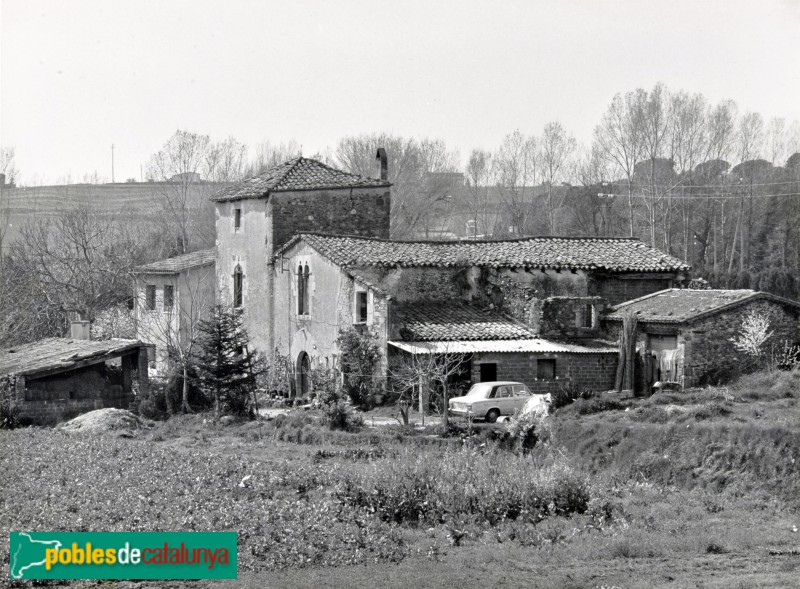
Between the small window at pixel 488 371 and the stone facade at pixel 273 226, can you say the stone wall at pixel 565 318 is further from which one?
the stone facade at pixel 273 226

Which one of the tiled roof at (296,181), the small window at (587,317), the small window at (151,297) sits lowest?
the small window at (587,317)

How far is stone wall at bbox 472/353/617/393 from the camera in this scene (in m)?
28.7

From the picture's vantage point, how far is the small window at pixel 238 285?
1480 inches

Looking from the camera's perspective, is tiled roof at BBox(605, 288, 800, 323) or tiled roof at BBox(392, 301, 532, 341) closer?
tiled roof at BBox(605, 288, 800, 323)

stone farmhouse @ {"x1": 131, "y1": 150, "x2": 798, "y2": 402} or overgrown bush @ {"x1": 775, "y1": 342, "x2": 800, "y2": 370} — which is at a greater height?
stone farmhouse @ {"x1": 131, "y1": 150, "x2": 798, "y2": 402}

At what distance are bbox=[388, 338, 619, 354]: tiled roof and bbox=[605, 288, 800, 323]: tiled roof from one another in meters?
1.34

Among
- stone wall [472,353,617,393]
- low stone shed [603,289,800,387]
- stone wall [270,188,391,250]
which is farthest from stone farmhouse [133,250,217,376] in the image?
low stone shed [603,289,800,387]

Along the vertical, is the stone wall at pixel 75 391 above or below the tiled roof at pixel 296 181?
below

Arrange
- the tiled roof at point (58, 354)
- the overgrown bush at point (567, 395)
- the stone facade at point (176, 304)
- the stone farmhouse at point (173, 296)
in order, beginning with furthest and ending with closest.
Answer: the stone farmhouse at point (173, 296)
the stone facade at point (176, 304)
the tiled roof at point (58, 354)
the overgrown bush at point (567, 395)

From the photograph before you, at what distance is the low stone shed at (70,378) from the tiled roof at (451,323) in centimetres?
733

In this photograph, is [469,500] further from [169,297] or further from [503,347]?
[169,297]

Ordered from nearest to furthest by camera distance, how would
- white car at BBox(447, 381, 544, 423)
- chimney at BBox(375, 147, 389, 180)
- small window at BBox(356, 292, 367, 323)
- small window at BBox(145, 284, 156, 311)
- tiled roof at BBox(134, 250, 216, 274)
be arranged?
white car at BBox(447, 381, 544, 423) → small window at BBox(356, 292, 367, 323) → chimney at BBox(375, 147, 389, 180) → tiled roof at BBox(134, 250, 216, 274) → small window at BBox(145, 284, 156, 311)

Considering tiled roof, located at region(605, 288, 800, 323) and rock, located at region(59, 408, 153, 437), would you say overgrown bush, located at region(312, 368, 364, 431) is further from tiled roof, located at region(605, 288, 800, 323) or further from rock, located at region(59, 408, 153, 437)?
tiled roof, located at region(605, 288, 800, 323)

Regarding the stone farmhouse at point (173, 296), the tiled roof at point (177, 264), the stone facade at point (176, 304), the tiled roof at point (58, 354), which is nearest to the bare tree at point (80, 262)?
the stone farmhouse at point (173, 296)
